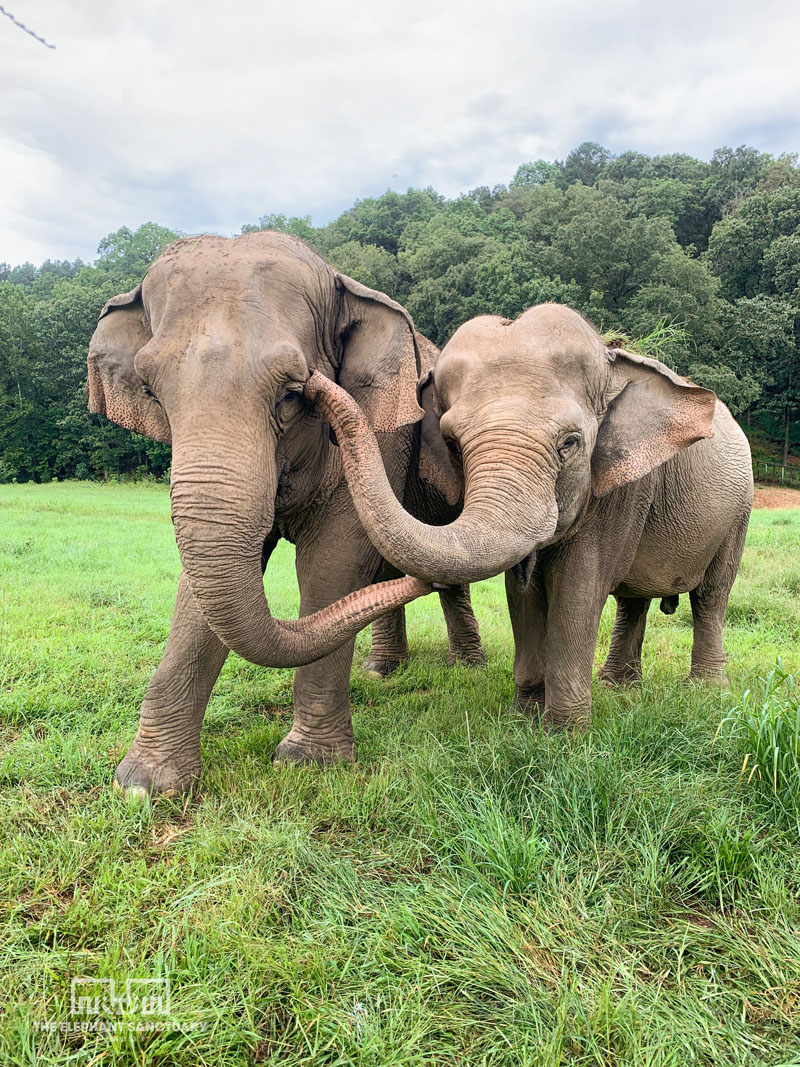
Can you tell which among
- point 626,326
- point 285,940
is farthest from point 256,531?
point 626,326

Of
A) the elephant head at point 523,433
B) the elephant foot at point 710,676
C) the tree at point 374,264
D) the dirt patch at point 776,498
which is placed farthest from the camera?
the tree at point 374,264

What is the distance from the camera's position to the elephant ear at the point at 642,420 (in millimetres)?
3857

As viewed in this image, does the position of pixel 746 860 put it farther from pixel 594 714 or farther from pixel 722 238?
pixel 722 238

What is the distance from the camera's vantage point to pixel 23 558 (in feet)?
36.7

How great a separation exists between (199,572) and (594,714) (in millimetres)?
2786

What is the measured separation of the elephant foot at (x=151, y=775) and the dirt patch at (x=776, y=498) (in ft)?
98.6

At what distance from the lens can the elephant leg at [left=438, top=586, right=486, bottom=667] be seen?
6730mm

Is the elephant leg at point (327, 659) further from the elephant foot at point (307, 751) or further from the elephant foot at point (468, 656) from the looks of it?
the elephant foot at point (468, 656)

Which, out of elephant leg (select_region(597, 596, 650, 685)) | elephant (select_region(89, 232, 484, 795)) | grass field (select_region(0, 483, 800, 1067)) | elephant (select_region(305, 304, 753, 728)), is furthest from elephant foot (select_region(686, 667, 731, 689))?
elephant (select_region(89, 232, 484, 795))

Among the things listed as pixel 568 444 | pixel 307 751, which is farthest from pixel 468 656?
pixel 568 444

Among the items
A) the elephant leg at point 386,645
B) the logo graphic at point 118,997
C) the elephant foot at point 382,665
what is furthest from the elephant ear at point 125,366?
the elephant foot at point 382,665

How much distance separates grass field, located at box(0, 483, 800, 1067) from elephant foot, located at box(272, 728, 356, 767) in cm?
9

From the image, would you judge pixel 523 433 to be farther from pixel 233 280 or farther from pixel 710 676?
pixel 710 676

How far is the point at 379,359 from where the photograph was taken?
362 centimetres
